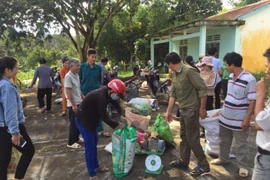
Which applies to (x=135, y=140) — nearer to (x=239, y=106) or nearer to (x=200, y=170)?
(x=200, y=170)

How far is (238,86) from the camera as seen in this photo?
276 cm

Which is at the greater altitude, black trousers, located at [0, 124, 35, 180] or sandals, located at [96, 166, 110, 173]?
black trousers, located at [0, 124, 35, 180]

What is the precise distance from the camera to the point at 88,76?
4.40m

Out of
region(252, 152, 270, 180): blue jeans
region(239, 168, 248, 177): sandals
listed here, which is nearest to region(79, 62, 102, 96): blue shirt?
region(239, 168, 248, 177): sandals

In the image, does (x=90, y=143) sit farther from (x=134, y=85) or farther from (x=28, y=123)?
(x=134, y=85)

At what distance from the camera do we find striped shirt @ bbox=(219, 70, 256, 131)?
2693 mm

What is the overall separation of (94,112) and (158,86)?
5045 mm

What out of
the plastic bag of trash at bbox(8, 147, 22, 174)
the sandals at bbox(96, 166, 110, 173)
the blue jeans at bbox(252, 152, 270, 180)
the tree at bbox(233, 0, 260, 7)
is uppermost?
the tree at bbox(233, 0, 260, 7)

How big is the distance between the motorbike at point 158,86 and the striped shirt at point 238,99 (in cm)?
424

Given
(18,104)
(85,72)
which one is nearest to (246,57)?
(85,72)

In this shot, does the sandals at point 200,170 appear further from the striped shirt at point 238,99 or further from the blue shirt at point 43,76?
the blue shirt at point 43,76

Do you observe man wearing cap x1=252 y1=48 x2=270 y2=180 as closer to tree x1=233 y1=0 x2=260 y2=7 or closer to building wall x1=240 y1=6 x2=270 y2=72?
building wall x1=240 y1=6 x2=270 y2=72

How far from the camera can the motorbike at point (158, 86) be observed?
7.27 m

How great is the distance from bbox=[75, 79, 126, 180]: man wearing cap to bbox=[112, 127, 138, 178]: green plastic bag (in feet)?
0.43
